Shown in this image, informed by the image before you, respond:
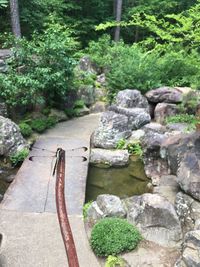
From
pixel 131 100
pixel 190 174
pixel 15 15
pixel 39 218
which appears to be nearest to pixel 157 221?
pixel 190 174

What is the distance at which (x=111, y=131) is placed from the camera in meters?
10.4

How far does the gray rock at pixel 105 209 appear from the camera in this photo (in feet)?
20.5

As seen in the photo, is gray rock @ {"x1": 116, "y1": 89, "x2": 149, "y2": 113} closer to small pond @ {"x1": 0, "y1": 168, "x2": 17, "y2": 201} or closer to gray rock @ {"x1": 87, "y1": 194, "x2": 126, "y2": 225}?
small pond @ {"x1": 0, "y1": 168, "x2": 17, "y2": 201}

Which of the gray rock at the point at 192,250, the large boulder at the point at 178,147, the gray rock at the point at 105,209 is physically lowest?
the gray rock at the point at 105,209

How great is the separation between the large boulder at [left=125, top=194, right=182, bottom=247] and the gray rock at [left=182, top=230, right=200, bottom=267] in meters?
0.72

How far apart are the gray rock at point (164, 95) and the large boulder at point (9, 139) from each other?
17.1 feet

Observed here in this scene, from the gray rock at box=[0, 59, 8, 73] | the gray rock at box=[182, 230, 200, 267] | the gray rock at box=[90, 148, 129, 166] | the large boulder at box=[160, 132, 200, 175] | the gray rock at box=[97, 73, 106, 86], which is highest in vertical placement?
the gray rock at box=[0, 59, 8, 73]

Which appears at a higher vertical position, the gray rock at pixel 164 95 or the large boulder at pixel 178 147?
the large boulder at pixel 178 147

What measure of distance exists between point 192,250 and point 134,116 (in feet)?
21.1

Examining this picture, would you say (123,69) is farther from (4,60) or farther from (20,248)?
(20,248)

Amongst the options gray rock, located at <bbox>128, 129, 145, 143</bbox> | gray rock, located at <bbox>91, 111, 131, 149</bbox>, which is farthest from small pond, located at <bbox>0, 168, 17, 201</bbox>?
gray rock, located at <bbox>128, 129, 145, 143</bbox>

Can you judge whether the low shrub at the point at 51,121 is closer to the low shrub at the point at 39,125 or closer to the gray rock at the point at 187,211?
the low shrub at the point at 39,125

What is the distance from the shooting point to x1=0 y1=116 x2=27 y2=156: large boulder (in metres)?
9.19

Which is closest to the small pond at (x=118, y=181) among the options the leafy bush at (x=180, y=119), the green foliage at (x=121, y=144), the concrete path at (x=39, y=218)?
the concrete path at (x=39, y=218)
